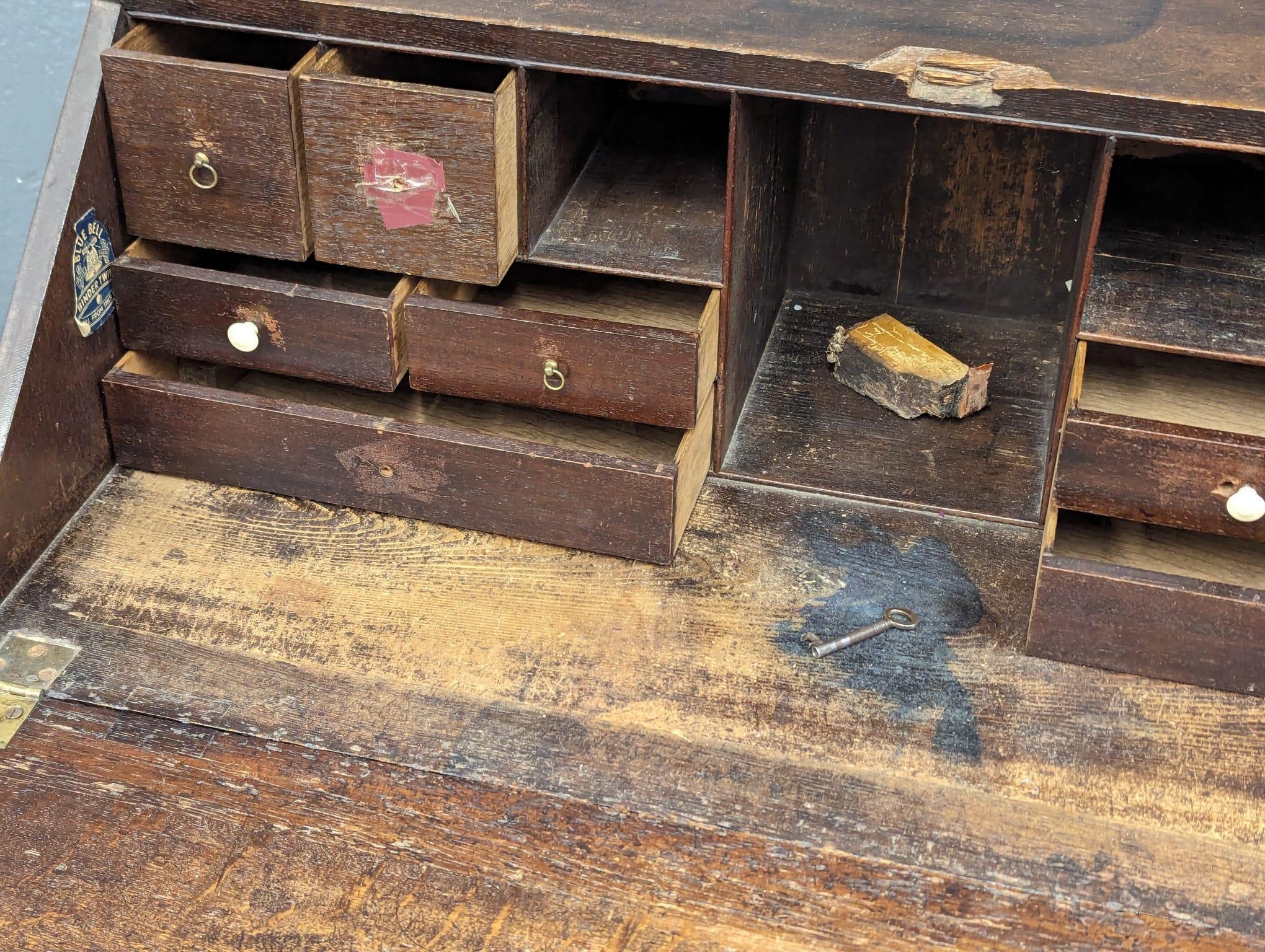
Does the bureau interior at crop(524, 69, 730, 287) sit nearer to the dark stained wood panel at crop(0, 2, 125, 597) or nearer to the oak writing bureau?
the oak writing bureau

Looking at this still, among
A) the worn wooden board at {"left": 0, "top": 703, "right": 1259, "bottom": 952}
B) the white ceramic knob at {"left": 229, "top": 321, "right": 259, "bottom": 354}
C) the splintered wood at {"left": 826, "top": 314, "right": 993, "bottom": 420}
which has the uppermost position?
the white ceramic knob at {"left": 229, "top": 321, "right": 259, "bottom": 354}

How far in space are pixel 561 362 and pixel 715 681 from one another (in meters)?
0.40

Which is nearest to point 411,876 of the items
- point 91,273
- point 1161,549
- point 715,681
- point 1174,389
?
point 715,681

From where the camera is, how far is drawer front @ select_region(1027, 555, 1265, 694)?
149 centimetres

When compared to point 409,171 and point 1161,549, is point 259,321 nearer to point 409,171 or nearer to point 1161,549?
point 409,171

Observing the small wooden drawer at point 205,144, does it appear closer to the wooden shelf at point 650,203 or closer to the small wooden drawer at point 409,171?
the small wooden drawer at point 409,171

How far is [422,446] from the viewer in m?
1.70

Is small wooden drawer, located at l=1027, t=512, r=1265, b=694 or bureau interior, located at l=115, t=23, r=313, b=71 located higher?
bureau interior, located at l=115, t=23, r=313, b=71

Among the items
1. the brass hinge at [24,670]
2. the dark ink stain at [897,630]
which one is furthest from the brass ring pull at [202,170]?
the dark ink stain at [897,630]

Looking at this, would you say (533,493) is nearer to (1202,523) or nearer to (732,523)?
(732,523)

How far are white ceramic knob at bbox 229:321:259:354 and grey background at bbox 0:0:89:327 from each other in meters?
0.24

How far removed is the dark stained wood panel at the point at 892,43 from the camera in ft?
4.65

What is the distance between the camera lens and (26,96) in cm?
169

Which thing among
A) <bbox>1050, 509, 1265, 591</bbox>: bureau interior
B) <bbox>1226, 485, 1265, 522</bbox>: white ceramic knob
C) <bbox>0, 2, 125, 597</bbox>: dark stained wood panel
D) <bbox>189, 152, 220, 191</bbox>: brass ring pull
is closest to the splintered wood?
<bbox>1050, 509, 1265, 591</bbox>: bureau interior
